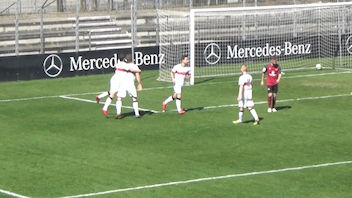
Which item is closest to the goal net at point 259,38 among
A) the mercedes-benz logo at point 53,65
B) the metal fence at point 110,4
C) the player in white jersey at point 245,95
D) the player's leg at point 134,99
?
the metal fence at point 110,4

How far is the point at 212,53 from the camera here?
4494cm

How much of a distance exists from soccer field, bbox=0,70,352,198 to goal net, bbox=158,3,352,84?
5362mm

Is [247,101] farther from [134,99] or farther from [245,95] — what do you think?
[134,99]

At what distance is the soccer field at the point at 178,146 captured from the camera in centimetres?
2095

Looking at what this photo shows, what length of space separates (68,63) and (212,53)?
7061mm

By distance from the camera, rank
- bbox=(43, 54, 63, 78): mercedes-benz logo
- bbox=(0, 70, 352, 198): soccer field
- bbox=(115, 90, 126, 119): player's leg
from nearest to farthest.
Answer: bbox=(0, 70, 352, 198): soccer field
bbox=(115, 90, 126, 119): player's leg
bbox=(43, 54, 63, 78): mercedes-benz logo

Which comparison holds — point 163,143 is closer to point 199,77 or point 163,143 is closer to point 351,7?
point 199,77

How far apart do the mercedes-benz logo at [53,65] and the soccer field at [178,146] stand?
382 cm

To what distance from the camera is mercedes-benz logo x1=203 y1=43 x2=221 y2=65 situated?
44688 mm

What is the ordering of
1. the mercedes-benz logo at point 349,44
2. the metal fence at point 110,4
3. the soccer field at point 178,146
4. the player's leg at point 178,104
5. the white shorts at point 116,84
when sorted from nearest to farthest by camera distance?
1. the soccer field at point 178,146
2. the white shorts at point 116,84
3. the player's leg at point 178,104
4. the mercedes-benz logo at point 349,44
5. the metal fence at point 110,4

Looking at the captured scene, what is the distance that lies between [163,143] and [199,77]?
52.3 ft

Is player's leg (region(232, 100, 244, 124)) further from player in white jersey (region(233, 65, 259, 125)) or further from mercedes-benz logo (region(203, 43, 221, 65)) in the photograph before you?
mercedes-benz logo (region(203, 43, 221, 65))

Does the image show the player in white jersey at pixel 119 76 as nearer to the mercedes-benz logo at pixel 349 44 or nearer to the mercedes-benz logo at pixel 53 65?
the mercedes-benz logo at pixel 53 65

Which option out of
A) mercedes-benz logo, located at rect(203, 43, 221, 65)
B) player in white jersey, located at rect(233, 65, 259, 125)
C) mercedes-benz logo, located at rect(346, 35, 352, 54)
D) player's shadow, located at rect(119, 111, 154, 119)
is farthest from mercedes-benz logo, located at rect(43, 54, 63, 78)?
player in white jersey, located at rect(233, 65, 259, 125)
